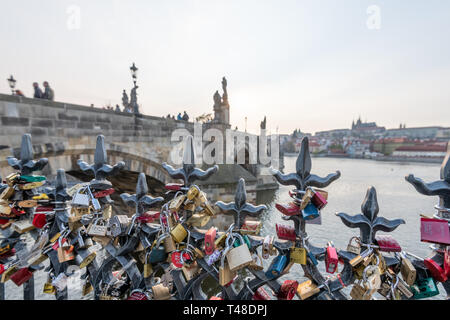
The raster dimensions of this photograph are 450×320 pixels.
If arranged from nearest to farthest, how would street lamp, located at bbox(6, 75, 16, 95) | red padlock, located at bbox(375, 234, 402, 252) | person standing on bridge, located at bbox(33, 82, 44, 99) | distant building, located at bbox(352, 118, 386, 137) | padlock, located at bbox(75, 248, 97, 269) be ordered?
red padlock, located at bbox(375, 234, 402, 252)
padlock, located at bbox(75, 248, 97, 269)
person standing on bridge, located at bbox(33, 82, 44, 99)
street lamp, located at bbox(6, 75, 16, 95)
distant building, located at bbox(352, 118, 386, 137)

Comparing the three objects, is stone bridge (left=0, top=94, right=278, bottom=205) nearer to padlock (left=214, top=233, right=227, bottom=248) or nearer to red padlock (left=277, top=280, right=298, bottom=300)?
padlock (left=214, top=233, right=227, bottom=248)

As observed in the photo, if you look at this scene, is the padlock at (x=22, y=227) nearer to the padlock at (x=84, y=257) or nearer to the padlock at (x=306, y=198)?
the padlock at (x=84, y=257)

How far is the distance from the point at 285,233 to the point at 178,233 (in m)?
0.80

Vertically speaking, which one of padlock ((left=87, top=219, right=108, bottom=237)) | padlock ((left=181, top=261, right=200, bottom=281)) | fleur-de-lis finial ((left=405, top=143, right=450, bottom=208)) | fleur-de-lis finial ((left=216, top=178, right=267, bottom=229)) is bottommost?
padlock ((left=181, top=261, right=200, bottom=281))

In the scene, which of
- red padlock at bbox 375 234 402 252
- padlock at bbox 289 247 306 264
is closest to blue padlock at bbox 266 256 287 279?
padlock at bbox 289 247 306 264

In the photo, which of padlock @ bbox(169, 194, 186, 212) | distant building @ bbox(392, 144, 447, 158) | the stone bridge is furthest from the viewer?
distant building @ bbox(392, 144, 447, 158)

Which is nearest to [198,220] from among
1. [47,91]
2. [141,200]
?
[141,200]

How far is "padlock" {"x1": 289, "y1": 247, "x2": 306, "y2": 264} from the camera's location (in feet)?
4.84

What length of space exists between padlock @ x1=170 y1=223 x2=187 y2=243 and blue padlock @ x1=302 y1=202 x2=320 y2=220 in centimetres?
89

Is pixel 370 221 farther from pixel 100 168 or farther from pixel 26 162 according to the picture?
pixel 26 162

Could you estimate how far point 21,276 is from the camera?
1.92 m
